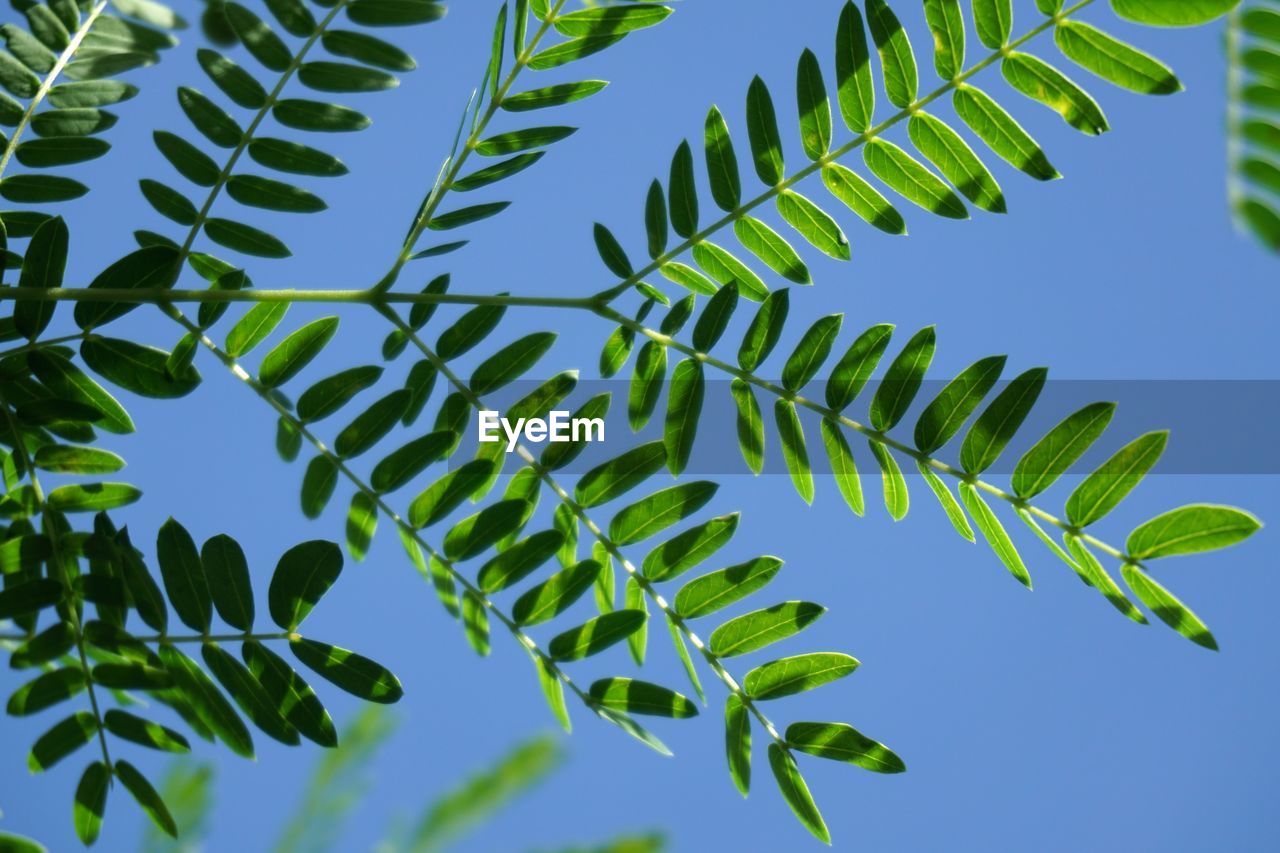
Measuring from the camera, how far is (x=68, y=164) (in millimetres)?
1456

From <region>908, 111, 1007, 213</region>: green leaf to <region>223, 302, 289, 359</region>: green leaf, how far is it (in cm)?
89

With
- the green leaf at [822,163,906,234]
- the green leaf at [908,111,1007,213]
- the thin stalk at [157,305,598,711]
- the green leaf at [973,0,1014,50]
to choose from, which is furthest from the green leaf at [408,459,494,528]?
the green leaf at [973,0,1014,50]

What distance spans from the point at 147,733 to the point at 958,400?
1.04 meters

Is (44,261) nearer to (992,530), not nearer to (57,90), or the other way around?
(57,90)

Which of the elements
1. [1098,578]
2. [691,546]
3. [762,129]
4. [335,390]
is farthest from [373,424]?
[1098,578]

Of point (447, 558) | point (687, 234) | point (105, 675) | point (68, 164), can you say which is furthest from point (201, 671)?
point (687, 234)

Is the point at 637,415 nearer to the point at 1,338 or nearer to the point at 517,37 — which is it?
the point at 517,37

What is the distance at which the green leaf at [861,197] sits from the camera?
1.46m

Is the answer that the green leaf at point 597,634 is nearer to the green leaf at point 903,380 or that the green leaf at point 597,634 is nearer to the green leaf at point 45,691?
the green leaf at point 903,380

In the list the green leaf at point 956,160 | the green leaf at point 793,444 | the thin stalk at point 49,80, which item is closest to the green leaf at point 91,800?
the thin stalk at point 49,80

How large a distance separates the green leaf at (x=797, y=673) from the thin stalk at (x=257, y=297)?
1.69 feet

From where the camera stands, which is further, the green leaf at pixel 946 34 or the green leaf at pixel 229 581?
the green leaf at pixel 946 34

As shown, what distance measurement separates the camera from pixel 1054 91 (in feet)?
4.53

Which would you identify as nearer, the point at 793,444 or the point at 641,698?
the point at 641,698
